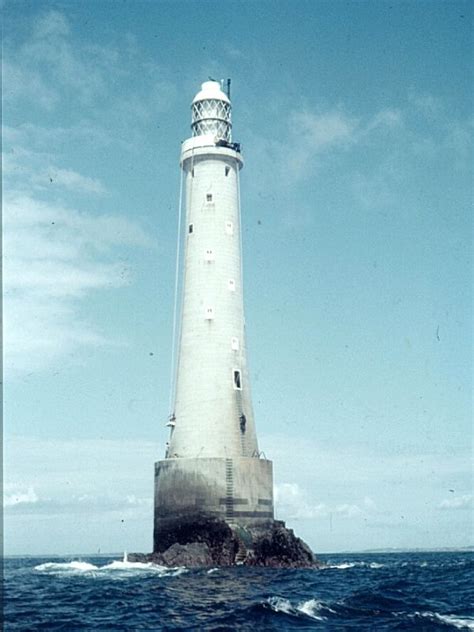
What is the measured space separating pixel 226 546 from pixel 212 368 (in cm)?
1069

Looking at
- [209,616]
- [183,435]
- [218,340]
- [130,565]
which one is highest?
[218,340]

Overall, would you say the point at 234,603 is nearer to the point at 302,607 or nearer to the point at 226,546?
the point at 302,607

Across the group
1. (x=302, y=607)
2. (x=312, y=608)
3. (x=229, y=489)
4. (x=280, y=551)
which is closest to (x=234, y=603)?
(x=302, y=607)

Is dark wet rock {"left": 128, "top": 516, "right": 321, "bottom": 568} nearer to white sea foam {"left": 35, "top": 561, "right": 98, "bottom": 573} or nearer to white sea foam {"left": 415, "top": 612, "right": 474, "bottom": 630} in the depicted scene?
white sea foam {"left": 35, "top": 561, "right": 98, "bottom": 573}

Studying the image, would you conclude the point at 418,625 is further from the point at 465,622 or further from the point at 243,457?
the point at 243,457

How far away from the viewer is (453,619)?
21.9m

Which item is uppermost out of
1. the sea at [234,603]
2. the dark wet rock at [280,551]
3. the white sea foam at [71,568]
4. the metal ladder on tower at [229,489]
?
the metal ladder on tower at [229,489]

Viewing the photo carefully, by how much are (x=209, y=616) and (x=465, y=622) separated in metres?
6.86

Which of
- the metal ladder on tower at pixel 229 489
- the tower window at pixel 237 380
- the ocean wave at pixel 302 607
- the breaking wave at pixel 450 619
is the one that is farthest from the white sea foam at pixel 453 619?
the tower window at pixel 237 380

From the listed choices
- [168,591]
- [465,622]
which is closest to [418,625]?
[465,622]

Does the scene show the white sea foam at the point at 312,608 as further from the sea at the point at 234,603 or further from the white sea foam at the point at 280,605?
the white sea foam at the point at 280,605

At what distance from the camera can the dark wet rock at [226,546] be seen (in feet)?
147

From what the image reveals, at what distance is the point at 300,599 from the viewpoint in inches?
1035

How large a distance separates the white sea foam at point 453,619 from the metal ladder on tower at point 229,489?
24.1 meters
